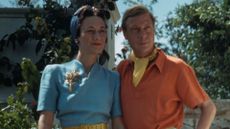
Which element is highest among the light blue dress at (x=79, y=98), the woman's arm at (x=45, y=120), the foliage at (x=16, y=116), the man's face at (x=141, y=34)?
the man's face at (x=141, y=34)

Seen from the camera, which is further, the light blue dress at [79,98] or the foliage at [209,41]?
the foliage at [209,41]

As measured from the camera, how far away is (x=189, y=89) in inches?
120

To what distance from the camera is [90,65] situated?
3.13 metres

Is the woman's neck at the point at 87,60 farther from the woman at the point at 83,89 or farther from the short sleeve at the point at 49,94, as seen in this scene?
the short sleeve at the point at 49,94

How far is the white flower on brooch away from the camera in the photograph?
3.02 metres

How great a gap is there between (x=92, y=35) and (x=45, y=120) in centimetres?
47

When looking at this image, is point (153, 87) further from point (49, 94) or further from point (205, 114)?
point (49, 94)

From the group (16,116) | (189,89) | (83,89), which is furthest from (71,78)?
(16,116)

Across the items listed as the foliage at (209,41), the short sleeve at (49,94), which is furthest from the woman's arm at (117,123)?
the foliage at (209,41)

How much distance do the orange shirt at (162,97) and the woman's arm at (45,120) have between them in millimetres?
377

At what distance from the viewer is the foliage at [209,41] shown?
8031 mm

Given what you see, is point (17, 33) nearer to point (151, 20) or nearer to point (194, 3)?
point (194, 3)

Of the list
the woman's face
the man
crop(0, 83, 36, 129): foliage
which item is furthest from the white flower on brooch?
crop(0, 83, 36, 129): foliage

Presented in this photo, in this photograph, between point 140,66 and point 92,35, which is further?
point 140,66
